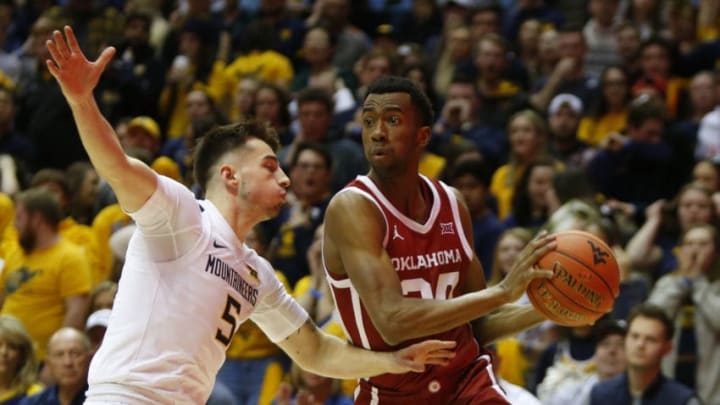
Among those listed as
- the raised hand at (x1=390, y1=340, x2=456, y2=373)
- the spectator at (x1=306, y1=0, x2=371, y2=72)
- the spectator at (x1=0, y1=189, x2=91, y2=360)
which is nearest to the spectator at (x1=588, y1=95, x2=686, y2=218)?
the spectator at (x1=306, y1=0, x2=371, y2=72)

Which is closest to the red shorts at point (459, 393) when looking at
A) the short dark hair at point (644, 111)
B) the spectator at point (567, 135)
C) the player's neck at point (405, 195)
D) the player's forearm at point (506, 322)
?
the player's forearm at point (506, 322)

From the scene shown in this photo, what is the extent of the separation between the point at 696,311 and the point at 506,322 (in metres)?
3.02

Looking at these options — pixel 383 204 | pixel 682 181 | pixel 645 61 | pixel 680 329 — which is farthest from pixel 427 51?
pixel 383 204

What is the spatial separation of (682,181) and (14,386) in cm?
548

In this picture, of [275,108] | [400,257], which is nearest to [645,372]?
[400,257]

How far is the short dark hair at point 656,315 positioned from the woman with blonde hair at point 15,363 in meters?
3.93

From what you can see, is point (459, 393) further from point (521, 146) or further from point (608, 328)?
point (521, 146)

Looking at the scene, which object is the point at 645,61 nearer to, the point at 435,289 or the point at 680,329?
the point at 680,329

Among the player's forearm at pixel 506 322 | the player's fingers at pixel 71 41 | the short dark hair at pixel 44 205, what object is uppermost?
the player's fingers at pixel 71 41

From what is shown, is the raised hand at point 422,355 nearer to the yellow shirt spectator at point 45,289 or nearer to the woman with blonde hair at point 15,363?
the woman with blonde hair at point 15,363

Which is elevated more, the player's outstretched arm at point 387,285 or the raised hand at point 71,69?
the raised hand at point 71,69

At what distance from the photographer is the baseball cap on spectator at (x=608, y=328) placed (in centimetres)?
830

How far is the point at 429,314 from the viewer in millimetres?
5418

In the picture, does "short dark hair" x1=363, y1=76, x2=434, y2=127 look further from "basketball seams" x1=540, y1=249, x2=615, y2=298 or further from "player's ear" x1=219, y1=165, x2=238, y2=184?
"basketball seams" x1=540, y1=249, x2=615, y2=298
